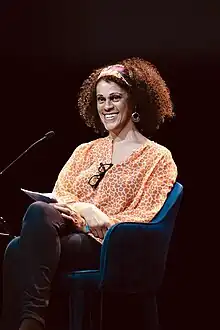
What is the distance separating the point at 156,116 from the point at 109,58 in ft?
2.23

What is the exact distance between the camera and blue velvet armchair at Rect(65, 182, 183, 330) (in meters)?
2.46

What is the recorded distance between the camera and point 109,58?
11.2ft

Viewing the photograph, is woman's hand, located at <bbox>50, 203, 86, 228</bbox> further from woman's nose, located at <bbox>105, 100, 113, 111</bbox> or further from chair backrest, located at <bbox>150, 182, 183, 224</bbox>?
woman's nose, located at <bbox>105, 100, 113, 111</bbox>

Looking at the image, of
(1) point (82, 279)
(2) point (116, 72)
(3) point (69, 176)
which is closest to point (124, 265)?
(1) point (82, 279)

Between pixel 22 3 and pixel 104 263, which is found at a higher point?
pixel 22 3

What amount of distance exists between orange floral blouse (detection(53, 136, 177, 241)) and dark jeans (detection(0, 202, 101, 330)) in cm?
15

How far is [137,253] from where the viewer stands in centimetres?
250

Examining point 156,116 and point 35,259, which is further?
point 156,116

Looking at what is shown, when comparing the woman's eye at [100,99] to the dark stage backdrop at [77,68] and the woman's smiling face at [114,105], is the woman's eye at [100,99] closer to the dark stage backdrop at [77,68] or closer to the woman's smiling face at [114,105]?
the woman's smiling face at [114,105]

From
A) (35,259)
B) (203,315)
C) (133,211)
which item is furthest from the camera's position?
(203,315)

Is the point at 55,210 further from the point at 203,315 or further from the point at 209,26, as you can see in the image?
the point at 209,26

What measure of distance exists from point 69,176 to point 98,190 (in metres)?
0.16

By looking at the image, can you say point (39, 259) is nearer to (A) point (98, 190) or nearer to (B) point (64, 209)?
(B) point (64, 209)

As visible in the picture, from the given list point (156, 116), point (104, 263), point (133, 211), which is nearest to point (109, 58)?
point (156, 116)
